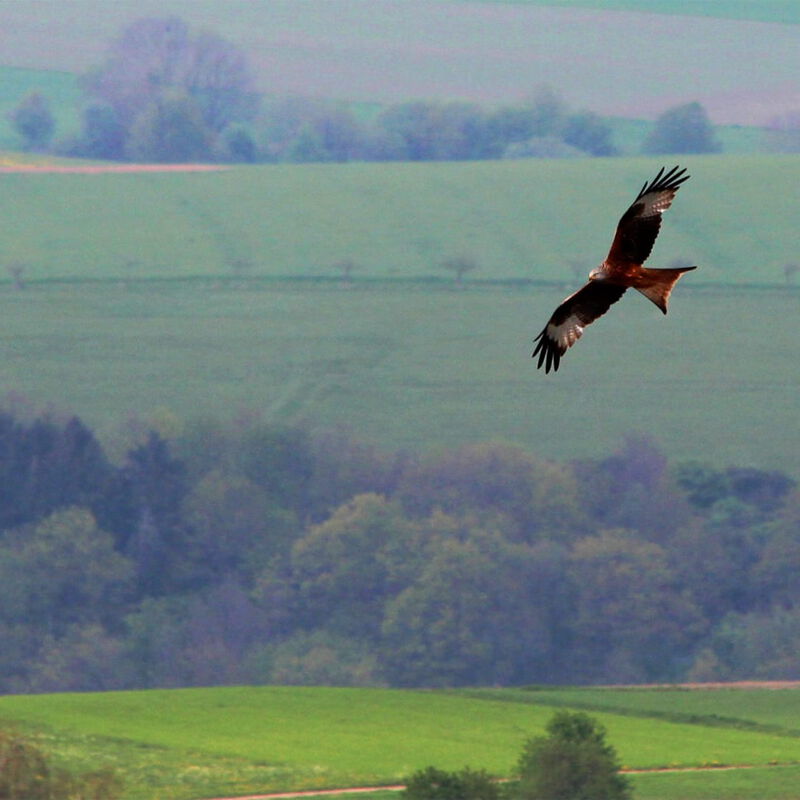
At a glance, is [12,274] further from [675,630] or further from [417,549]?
[675,630]

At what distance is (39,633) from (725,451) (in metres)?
60.1

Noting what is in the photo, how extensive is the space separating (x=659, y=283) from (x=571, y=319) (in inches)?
80.7

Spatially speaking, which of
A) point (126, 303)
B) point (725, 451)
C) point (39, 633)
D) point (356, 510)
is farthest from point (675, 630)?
point (126, 303)

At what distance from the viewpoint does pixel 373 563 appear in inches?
6181

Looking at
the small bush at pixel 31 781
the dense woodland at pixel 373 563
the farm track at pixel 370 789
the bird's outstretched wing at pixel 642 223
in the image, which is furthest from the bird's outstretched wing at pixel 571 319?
the dense woodland at pixel 373 563

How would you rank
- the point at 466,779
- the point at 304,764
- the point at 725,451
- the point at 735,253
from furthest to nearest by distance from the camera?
the point at 735,253
the point at 725,451
the point at 304,764
the point at 466,779

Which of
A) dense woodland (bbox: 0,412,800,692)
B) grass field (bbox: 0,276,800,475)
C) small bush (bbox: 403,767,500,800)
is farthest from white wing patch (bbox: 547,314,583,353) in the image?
grass field (bbox: 0,276,800,475)

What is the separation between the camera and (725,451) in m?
162

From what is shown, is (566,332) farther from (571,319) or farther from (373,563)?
(373,563)

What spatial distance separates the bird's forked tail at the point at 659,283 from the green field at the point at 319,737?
223 ft

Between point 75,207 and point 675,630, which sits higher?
point 75,207

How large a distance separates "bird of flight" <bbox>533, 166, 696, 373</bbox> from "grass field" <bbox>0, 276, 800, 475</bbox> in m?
144

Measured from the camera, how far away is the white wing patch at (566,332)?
15.9 m

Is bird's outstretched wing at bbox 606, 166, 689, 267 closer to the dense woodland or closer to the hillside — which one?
the dense woodland
